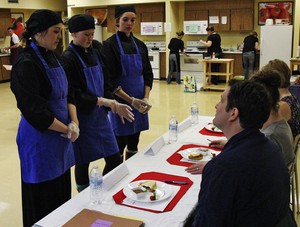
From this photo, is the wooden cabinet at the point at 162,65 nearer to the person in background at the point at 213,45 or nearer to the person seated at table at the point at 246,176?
the person in background at the point at 213,45

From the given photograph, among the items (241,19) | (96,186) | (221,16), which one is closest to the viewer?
(96,186)

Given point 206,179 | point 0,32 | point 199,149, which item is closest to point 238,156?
point 206,179

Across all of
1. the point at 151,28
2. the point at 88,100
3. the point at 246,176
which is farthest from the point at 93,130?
the point at 151,28

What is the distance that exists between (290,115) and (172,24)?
8.92m

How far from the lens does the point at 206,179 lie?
135 cm

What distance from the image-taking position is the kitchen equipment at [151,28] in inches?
450

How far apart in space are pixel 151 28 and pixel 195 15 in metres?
1.44

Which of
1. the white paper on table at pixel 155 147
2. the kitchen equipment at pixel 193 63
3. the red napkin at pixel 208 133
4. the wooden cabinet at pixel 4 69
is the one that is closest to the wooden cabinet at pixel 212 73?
the kitchen equipment at pixel 193 63

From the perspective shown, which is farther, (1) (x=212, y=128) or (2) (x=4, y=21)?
(2) (x=4, y=21)

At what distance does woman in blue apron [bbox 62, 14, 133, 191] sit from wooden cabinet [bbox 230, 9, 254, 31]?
845 centimetres

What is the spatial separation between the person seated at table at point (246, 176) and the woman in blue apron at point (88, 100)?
1.38m

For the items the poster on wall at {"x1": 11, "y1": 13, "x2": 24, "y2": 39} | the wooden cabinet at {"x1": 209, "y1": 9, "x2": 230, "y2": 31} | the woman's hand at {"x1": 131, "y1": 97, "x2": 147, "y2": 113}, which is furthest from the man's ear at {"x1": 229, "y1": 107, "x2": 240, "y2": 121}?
the poster on wall at {"x1": 11, "y1": 13, "x2": 24, "y2": 39}

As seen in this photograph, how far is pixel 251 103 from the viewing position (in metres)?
1.38

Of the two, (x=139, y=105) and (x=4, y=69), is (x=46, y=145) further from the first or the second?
(x=4, y=69)
